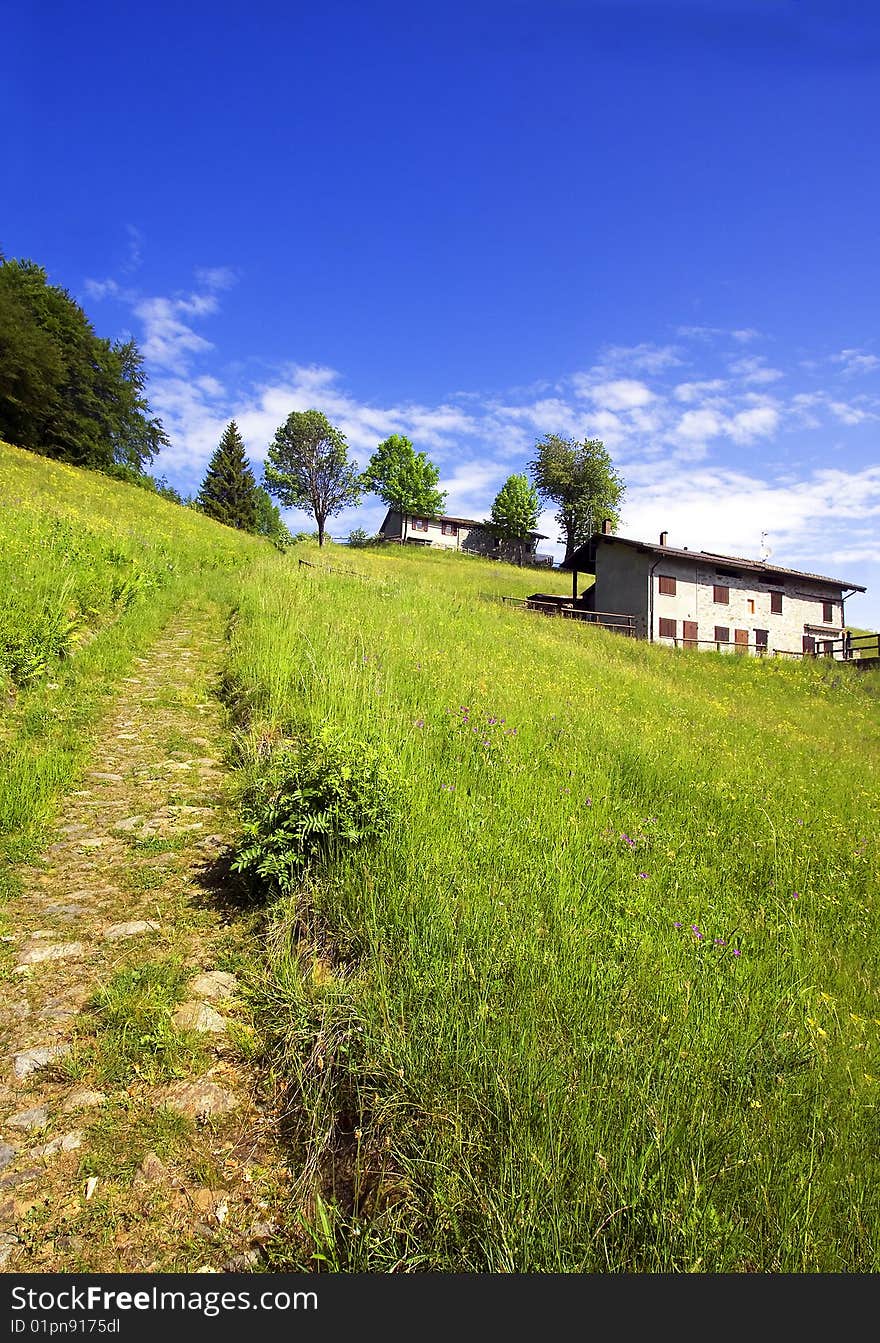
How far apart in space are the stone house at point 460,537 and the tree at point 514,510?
5.24 ft

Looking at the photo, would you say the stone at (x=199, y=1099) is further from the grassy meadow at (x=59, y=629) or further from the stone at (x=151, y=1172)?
the grassy meadow at (x=59, y=629)

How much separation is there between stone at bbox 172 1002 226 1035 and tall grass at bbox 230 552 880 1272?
24cm

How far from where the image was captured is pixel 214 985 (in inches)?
115

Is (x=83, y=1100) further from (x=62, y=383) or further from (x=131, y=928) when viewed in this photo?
(x=62, y=383)

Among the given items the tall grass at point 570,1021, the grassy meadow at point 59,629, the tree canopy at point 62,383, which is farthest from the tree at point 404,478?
the tall grass at point 570,1021

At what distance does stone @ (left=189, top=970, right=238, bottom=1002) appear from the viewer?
286 cm

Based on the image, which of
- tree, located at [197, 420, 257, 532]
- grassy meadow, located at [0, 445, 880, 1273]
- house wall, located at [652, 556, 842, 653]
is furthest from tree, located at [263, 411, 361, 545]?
grassy meadow, located at [0, 445, 880, 1273]

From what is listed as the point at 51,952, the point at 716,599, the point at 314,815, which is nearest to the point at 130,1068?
the point at 51,952

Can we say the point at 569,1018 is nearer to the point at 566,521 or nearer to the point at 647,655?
the point at 647,655

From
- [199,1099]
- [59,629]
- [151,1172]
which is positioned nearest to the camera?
[151,1172]

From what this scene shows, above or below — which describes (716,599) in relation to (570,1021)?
above

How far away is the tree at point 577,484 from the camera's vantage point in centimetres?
7006

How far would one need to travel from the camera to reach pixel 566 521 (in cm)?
7188

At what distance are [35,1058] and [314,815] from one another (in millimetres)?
1681
